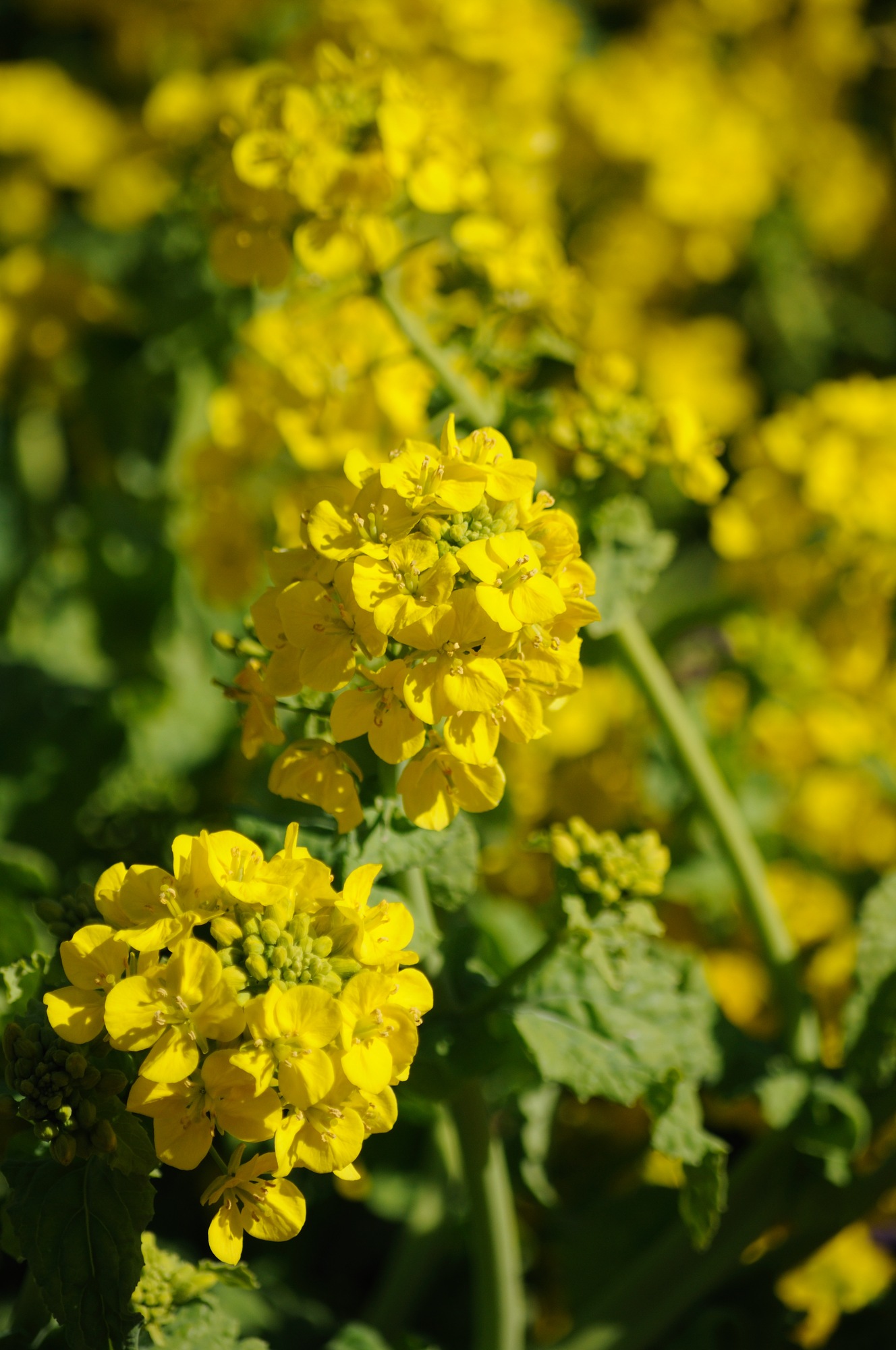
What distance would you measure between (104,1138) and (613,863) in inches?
20.9

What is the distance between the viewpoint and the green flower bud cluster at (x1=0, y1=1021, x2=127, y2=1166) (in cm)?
93

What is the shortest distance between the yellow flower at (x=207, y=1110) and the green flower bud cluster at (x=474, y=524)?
0.47 metres

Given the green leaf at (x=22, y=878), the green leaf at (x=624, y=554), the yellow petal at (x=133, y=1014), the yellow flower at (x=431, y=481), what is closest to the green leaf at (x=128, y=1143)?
the yellow petal at (x=133, y=1014)

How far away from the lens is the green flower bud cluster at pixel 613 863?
3.62 feet

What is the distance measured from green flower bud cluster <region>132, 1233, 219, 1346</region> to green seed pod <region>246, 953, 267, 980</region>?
1.23 feet

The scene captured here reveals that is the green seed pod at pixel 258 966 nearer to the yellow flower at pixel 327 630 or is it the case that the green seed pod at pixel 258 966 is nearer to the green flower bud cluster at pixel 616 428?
the yellow flower at pixel 327 630

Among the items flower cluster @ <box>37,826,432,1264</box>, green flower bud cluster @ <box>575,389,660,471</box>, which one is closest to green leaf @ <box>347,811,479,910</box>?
flower cluster @ <box>37,826,432,1264</box>

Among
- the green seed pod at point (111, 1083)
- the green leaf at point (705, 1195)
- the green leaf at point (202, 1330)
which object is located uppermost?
the green seed pod at point (111, 1083)

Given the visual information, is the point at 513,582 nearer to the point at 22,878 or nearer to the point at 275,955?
the point at 275,955

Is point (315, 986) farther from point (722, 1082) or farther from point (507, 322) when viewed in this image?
point (507, 322)

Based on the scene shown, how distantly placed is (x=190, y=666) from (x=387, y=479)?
4.40 feet

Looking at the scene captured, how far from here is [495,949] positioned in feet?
4.87

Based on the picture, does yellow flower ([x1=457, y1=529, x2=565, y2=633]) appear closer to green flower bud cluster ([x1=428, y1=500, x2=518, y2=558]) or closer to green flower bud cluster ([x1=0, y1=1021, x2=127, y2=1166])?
green flower bud cluster ([x1=428, y1=500, x2=518, y2=558])

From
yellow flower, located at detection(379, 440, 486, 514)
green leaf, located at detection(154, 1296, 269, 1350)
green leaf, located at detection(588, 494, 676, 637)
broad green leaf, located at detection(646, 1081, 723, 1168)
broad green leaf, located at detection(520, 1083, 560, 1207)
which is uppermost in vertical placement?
yellow flower, located at detection(379, 440, 486, 514)
